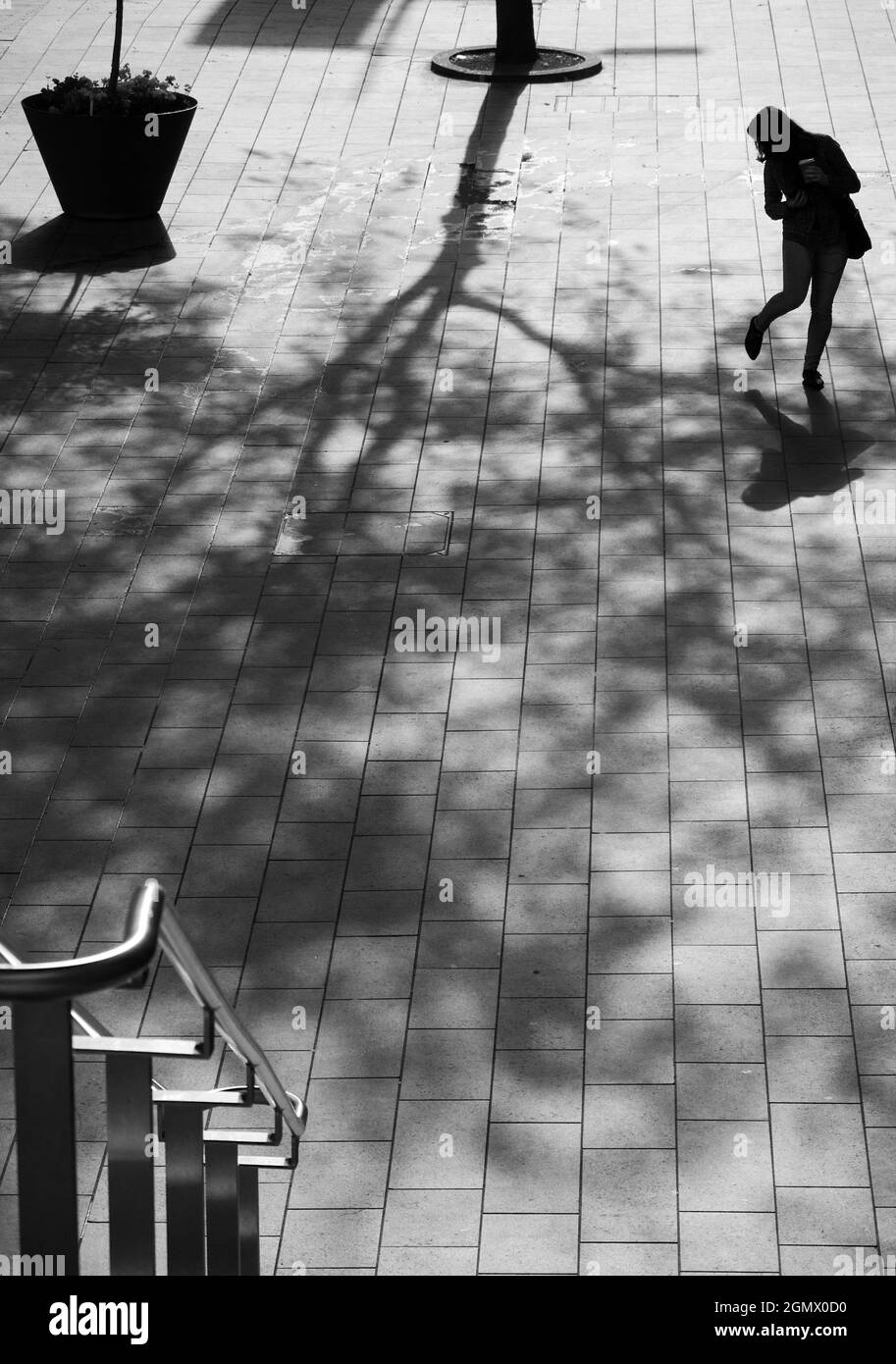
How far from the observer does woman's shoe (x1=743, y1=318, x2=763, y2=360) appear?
35.2 ft

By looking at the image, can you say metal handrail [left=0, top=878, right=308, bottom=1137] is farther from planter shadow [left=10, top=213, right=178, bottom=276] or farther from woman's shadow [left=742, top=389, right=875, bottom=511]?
planter shadow [left=10, top=213, right=178, bottom=276]

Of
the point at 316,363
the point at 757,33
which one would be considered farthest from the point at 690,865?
the point at 757,33

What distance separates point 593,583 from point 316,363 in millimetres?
3401

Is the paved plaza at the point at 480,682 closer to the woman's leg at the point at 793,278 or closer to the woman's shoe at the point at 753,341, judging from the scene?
the woman's shoe at the point at 753,341

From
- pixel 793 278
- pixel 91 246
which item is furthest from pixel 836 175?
pixel 91 246

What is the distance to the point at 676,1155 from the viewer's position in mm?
5180

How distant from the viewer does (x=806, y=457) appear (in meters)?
9.84

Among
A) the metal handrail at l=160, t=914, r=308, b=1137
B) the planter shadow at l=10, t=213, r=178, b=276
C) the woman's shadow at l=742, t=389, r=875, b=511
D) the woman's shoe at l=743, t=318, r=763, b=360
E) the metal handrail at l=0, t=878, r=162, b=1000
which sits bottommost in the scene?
the woman's shadow at l=742, t=389, r=875, b=511

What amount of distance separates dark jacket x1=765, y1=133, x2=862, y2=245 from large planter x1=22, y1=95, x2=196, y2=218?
4.89m

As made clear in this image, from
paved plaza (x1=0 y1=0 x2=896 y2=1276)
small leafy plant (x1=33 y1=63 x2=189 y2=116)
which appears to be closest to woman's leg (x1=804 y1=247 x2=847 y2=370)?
paved plaza (x1=0 y1=0 x2=896 y2=1276)

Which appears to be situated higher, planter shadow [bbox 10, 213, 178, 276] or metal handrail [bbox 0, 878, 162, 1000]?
metal handrail [bbox 0, 878, 162, 1000]

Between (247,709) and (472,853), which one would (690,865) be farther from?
(247,709)

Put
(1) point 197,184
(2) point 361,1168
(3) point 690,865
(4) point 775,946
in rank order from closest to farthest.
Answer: (2) point 361,1168 → (4) point 775,946 → (3) point 690,865 → (1) point 197,184
